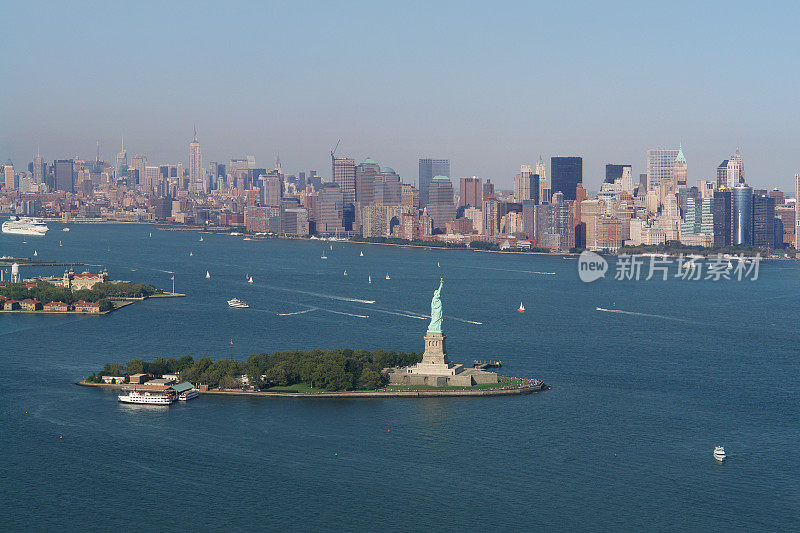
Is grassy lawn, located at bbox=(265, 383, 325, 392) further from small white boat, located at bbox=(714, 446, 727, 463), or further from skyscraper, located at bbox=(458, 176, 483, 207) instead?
skyscraper, located at bbox=(458, 176, 483, 207)

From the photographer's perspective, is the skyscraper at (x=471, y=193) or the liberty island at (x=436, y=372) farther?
the skyscraper at (x=471, y=193)

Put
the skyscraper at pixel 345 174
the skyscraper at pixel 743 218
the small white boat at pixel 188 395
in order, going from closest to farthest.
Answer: the small white boat at pixel 188 395, the skyscraper at pixel 743 218, the skyscraper at pixel 345 174

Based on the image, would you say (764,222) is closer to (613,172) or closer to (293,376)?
(613,172)

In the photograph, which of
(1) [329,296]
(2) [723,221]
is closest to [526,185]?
(2) [723,221]

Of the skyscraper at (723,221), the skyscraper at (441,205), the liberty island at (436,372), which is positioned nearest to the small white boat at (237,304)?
the liberty island at (436,372)

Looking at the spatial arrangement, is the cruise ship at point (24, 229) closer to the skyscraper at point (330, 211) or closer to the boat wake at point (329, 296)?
the skyscraper at point (330, 211)

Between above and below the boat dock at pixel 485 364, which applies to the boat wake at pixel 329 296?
above

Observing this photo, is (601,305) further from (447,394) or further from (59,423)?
(59,423)
